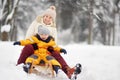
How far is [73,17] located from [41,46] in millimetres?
20972

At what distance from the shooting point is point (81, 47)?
958 cm

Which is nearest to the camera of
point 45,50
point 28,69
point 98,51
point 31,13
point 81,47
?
point 28,69

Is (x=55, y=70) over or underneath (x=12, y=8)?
underneath

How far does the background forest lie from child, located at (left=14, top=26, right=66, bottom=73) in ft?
21.2

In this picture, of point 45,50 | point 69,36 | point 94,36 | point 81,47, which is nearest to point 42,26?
point 45,50

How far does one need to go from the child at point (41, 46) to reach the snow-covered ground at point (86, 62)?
1.22ft

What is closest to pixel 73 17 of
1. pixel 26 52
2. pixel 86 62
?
pixel 86 62

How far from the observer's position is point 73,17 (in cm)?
2839

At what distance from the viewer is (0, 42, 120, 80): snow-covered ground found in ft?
21.8

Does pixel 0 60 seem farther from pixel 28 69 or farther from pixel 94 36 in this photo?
pixel 94 36

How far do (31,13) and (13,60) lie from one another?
1890 centimetres

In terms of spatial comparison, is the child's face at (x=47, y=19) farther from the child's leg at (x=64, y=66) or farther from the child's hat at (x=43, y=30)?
the child's leg at (x=64, y=66)

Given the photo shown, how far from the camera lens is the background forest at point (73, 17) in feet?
51.5

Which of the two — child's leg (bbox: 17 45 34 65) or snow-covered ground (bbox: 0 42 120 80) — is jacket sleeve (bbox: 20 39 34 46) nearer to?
child's leg (bbox: 17 45 34 65)
